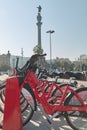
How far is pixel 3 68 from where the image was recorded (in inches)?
3255

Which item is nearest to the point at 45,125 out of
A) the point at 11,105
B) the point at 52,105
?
the point at 52,105

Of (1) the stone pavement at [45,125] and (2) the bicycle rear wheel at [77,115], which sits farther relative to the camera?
(1) the stone pavement at [45,125]

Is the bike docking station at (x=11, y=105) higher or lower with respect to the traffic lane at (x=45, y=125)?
higher

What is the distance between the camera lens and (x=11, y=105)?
17.3ft

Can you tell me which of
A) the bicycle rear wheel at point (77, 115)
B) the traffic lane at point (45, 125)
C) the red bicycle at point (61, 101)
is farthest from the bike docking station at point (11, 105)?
the bicycle rear wheel at point (77, 115)

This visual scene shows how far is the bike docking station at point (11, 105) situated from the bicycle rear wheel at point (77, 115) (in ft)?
3.05

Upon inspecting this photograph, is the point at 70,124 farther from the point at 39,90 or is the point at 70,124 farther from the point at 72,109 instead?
the point at 39,90

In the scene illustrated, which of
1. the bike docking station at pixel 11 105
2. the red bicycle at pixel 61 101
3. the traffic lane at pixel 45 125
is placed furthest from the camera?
the traffic lane at pixel 45 125

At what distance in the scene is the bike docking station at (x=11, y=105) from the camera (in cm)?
527

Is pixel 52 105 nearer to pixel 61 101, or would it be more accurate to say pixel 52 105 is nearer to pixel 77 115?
pixel 61 101

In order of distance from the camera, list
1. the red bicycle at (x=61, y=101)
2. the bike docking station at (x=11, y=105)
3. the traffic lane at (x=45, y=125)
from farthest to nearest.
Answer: the traffic lane at (x=45, y=125) < the red bicycle at (x=61, y=101) < the bike docking station at (x=11, y=105)

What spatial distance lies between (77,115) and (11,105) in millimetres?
1254

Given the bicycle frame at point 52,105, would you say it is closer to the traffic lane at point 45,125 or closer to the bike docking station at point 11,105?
the bike docking station at point 11,105

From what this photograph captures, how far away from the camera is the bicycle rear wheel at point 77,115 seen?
5.59 meters
